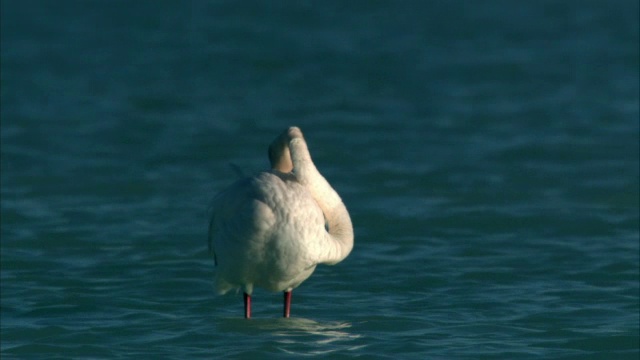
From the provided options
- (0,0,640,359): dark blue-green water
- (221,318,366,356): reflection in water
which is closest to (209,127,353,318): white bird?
(221,318,366,356): reflection in water

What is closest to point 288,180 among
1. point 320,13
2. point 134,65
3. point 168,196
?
point 168,196

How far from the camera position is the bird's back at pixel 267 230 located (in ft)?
32.0

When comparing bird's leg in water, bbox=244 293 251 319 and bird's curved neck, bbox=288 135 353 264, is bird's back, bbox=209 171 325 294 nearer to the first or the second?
bird's curved neck, bbox=288 135 353 264

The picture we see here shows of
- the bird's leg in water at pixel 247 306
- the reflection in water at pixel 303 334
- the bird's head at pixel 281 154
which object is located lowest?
the reflection in water at pixel 303 334

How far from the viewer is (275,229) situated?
32.0 ft

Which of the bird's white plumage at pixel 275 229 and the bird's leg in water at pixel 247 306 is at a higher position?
the bird's white plumage at pixel 275 229

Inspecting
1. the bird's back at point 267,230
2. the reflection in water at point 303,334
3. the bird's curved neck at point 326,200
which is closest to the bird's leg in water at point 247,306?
the reflection in water at point 303,334

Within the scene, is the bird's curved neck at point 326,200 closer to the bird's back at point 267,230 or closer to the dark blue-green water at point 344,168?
the bird's back at point 267,230

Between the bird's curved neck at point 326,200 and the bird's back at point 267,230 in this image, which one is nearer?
the bird's back at point 267,230

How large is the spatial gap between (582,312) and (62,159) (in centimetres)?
792

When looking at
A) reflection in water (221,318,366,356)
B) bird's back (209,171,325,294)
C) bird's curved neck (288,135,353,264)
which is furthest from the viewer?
bird's curved neck (288,135,353,264)

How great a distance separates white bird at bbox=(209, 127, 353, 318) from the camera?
9.77 meters

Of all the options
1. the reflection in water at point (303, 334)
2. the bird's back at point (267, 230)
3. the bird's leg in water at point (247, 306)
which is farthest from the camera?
the bird's leg in water at point (247, 306)

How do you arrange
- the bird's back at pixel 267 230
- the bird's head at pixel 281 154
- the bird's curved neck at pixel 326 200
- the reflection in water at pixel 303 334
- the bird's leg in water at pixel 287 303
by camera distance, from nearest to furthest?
the bird's back at pixel 267 230, the reflection in water at pixel 303 334, the bird's curved neck at pixel 326 200, the bird's head at pixel 281 154, the bird's leg in water at pixel 287 303
